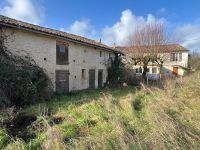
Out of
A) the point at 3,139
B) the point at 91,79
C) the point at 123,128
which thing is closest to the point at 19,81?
the point at 3,139

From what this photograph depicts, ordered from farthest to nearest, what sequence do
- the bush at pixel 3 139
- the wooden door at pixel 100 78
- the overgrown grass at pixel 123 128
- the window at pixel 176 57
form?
1. the window at pixel 176 57
2. the wooden door at pixel 100 78
3. the bush at pixel 3 139
4. the overgrown grass at pixel 123 128

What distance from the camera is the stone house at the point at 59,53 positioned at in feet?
44.4

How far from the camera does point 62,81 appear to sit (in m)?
17.5

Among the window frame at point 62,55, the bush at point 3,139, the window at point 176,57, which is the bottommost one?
the bush at point 3,139

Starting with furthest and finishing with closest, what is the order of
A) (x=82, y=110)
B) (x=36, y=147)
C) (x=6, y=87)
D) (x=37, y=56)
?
(x=37, y=56), (x=6, y=87), (x=82, y=110), (x=36, y=147)

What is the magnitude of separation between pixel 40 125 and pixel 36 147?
1.67 metres

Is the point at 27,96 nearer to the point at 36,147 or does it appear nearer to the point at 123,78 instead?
the point at 36,147

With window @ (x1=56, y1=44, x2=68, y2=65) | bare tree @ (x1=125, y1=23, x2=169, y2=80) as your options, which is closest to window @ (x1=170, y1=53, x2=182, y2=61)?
bare tree @ (x1=125, y1=23, x2=169, y2=80)

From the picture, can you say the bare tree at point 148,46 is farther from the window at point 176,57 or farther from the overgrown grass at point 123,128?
the overgrown grass at point 123,128

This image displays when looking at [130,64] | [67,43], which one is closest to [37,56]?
[67,43]

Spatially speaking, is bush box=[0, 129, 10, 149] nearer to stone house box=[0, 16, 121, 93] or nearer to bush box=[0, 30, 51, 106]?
bush box=[0, 30, 51, 106]

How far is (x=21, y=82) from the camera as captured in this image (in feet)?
38.4

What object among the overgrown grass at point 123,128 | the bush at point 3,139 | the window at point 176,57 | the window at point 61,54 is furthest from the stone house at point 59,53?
the window at point 176,57

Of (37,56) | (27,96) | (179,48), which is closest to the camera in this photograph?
(27,96)
